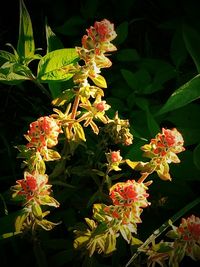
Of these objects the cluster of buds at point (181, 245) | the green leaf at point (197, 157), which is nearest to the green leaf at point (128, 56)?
the green leaf at point (197, 157)

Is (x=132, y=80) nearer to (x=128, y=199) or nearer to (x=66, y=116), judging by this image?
(x=66, y=116)

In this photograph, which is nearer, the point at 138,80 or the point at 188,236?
the point at 188,236

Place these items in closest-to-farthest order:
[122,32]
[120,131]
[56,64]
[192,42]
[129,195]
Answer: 1. [129,195]
2. [120,131]
3. [56,64]
4. [192,42]
5. [122,32]

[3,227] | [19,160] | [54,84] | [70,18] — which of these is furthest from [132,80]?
[3,227]

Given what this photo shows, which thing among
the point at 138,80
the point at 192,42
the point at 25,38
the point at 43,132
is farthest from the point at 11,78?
the point at 192,42

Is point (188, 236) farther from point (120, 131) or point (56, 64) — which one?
point (56, 64)

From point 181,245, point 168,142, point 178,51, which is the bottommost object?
point 181,245
